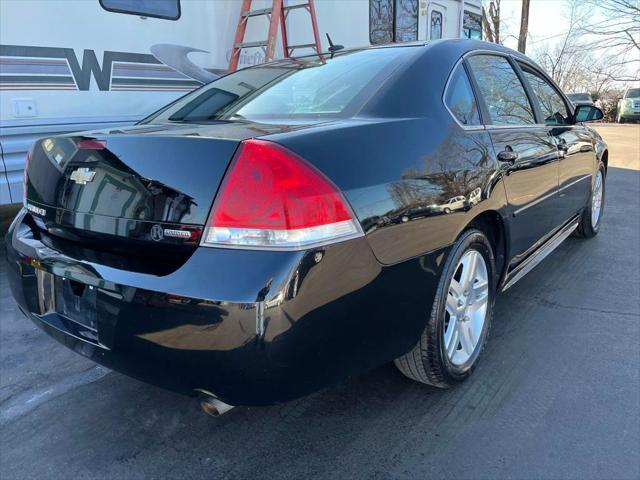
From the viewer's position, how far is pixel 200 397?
6.11 feet

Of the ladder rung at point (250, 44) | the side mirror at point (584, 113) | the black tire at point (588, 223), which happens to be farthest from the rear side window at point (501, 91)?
the ladder rung at point (250, 44)

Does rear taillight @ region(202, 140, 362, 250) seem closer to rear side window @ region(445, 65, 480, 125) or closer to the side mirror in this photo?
rear side window @ region(445, 65, 480, 125)

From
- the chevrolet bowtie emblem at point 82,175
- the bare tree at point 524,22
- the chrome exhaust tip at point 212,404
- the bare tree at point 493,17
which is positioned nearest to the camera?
the chrome exhaust tip at point 212,404

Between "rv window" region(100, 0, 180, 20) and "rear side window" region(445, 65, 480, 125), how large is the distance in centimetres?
342

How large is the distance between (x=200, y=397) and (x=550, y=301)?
2.75 m

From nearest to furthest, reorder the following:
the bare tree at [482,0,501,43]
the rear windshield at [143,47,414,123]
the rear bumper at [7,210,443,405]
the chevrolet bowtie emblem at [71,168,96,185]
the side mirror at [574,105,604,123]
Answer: the rear bumper at [7,210,443,405] < the chevrolet bowtie emblem at [71,168,96,185] < the rear windshield at [143,47,414,123] < the side mirror at [574,105,604,123] < the bare tree at [482,0,501,43]

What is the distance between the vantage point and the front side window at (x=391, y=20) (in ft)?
24.1

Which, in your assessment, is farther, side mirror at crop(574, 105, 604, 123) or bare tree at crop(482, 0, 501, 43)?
bare tree at crop(482, 0, 501, 43)

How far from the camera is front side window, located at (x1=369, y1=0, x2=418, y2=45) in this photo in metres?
7.35

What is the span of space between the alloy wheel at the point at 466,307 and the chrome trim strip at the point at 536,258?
0.40m

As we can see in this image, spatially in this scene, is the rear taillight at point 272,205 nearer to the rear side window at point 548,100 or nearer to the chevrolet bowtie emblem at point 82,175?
the chevrolet bowtie emblem at point 82,175

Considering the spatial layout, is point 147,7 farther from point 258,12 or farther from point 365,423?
point 365,423

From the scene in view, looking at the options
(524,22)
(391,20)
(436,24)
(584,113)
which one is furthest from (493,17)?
(584,113)

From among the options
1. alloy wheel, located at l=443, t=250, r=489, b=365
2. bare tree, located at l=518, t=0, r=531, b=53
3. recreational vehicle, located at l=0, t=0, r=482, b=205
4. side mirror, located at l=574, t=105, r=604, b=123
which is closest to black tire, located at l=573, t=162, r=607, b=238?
side mirror, located at l=574, t=105, r=604, b=123
